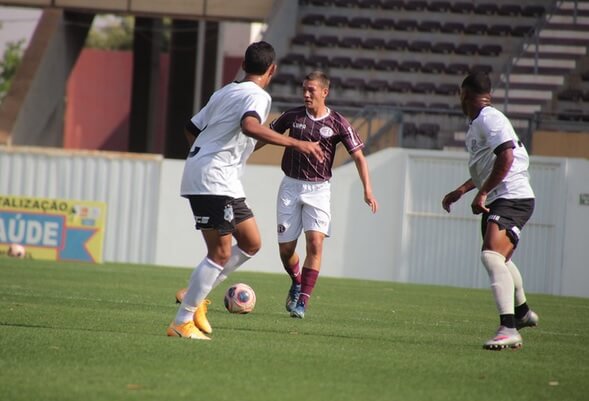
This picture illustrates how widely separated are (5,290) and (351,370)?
6.61 metres

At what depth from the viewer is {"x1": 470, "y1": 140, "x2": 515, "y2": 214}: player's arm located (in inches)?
368

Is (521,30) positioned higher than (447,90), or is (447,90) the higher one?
(521,30)

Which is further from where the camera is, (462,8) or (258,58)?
(462,8)

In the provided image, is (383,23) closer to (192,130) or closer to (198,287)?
(192,130)

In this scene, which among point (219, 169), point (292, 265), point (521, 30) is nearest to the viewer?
point (219, 169)

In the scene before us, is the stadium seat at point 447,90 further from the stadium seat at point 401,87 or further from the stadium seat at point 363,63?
the stadium seat at point 363,63

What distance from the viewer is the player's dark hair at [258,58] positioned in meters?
8.80

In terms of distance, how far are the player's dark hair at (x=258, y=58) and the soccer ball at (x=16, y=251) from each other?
13.6m

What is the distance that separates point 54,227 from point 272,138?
14.2 metres

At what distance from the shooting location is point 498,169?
9.35 metres

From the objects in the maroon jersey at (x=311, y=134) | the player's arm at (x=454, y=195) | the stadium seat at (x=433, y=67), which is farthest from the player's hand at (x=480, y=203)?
the stadium seat at (x=433, y=67)

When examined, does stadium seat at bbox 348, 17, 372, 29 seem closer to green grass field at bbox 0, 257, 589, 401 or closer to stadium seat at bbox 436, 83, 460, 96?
stadium seat at bbox 436, 83, 460, 96

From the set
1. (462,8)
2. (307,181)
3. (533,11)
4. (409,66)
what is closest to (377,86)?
(409,66)

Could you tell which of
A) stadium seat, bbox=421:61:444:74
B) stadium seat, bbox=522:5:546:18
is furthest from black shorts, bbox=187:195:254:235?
stadium seat, bbox=522:5:546:18
